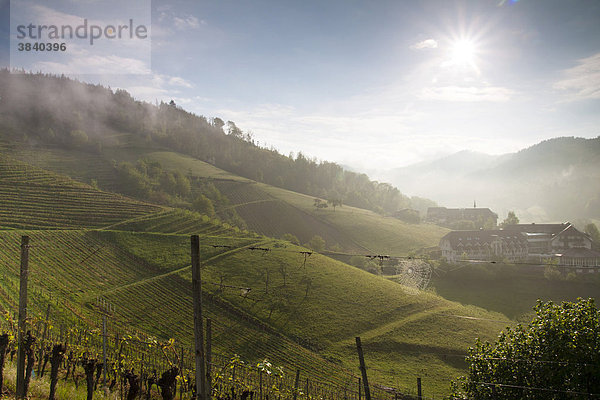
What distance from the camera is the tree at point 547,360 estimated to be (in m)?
13.4

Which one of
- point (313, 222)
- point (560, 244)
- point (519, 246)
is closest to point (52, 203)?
point (313, 222)

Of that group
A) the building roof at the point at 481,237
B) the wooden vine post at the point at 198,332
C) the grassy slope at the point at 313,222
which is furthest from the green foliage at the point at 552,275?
the wooden vine post at the point at 198,332

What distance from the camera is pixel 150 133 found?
148 m

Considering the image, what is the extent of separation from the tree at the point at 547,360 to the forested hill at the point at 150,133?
11957 centimetres

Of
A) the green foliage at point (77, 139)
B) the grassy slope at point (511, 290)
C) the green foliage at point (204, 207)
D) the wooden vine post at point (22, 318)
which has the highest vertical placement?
the green foliage at point (77, 139)

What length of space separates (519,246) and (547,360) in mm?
78615

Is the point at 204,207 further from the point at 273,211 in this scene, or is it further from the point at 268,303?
the point at 268,303

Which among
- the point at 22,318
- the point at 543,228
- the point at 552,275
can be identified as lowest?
the point at 552,275

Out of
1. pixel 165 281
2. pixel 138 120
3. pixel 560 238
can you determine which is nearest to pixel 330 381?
pixel 165 281

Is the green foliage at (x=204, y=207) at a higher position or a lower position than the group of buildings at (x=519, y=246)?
higher

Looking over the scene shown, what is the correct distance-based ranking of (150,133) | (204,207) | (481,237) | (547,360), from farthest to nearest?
(150,133)
(204,207)
(481,237)
(547,360)

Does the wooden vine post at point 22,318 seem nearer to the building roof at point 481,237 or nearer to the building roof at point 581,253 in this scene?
the building roof at point 481,237

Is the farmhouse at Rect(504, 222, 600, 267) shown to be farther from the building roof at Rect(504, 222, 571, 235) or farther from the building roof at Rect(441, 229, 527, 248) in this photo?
the building roof at Rect(441, 229, 527, 248)

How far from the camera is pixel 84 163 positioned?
334 ft
